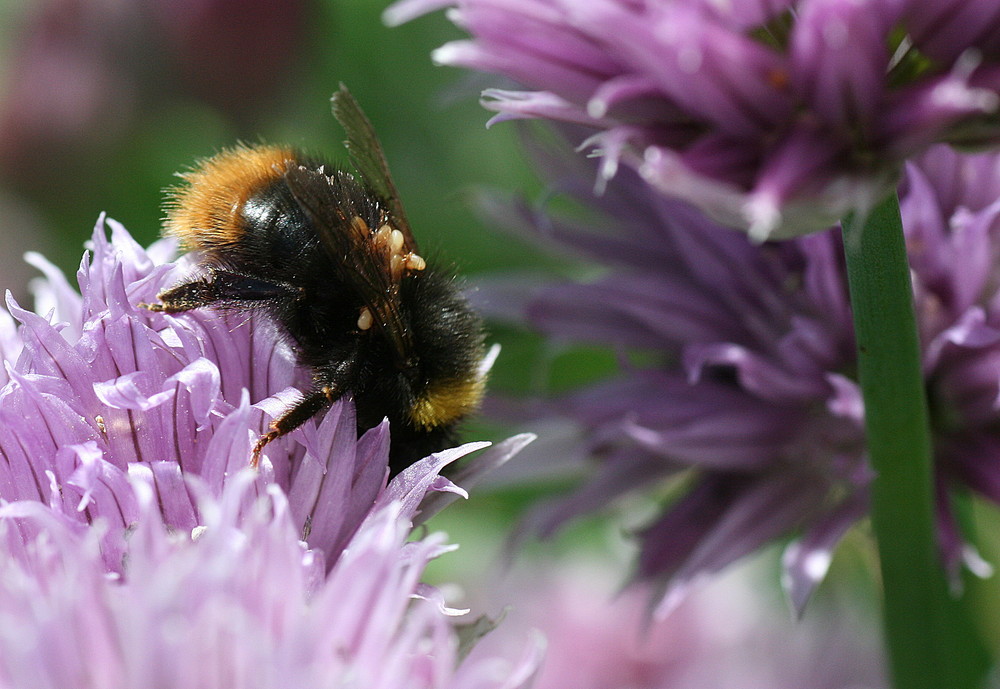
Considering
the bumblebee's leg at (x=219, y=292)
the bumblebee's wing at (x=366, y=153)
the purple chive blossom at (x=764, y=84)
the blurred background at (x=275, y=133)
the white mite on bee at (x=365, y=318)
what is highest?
the purple chive blossom at (x=764, y=84)

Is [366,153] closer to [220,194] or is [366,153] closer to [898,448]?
[220,194]

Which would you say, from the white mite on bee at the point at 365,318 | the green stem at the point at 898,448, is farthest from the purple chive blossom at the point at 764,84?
the white mite on bee at the point at 365,318

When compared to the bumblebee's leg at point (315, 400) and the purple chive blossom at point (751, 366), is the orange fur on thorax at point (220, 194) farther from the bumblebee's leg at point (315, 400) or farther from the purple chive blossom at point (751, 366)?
the purple chive blossom at point (751, 366)

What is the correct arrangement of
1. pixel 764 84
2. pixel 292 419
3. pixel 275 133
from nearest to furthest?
pixel 764 84 < pixel 292 419 < pixel 275 133

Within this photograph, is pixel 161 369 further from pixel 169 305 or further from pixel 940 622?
pixel 940 622

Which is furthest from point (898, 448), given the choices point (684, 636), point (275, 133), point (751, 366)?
point (275, 133)

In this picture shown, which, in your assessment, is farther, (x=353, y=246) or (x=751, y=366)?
(x=751, y=366)

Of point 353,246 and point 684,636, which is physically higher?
point 353,246
